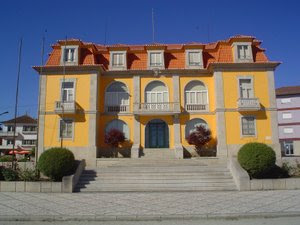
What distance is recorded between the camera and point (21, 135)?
2502 inches

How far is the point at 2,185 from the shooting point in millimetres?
16922

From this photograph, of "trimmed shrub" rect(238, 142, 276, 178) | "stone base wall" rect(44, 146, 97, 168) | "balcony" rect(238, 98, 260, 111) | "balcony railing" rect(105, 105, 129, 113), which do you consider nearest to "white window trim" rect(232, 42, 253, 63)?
"balcony" rect(238, 98, 260, 111)

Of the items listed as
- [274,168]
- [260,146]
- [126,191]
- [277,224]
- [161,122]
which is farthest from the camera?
[161,122]

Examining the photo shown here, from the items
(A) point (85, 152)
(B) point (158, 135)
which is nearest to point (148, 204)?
(A) point (85, 152)

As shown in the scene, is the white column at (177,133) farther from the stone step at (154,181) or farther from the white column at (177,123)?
the stone step at (154,181)

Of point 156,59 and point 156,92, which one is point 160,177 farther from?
point 156,59

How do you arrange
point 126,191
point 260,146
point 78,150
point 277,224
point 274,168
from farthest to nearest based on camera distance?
point 78,150 < point 274,168 < point 260,146 < point 126,191 < point 277,224

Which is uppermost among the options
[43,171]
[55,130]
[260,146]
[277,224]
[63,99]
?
[63,99]

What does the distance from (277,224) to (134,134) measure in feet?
61.9

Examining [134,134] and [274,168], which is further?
[134,134]

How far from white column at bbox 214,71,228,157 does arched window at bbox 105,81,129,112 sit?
27.0 ft

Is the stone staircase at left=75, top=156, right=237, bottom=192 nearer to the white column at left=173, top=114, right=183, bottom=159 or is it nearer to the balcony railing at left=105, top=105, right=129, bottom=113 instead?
the white column at left=173, top=114, right=183, bottom=159

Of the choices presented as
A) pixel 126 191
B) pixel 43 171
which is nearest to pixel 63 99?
pixel 43 171

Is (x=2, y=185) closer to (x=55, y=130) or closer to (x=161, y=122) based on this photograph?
(x=55, y=130)
